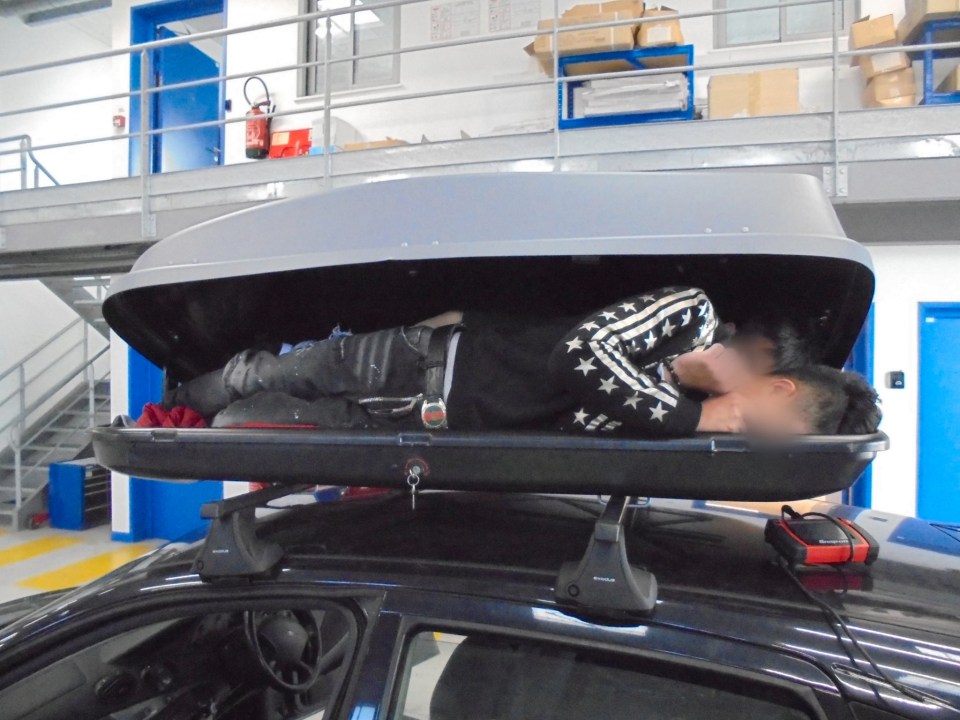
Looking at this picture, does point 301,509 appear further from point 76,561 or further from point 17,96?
point 17,96

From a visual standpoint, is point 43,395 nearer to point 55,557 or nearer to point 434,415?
point 55,557

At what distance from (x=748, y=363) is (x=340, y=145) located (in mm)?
4861

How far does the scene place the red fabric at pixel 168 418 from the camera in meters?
1.70

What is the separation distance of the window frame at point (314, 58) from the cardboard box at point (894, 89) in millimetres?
4094

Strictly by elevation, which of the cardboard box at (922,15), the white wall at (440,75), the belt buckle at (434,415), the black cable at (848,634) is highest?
the white wall at (440,75)

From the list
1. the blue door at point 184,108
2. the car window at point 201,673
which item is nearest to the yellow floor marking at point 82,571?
the car window at point 201,673

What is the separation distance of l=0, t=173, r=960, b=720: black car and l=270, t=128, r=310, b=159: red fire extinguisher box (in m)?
4.70

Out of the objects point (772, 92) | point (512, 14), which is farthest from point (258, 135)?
point (772, 92)

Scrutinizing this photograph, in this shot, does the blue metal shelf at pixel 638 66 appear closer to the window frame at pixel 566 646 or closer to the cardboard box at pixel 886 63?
the cardboard box at pixel 886 63

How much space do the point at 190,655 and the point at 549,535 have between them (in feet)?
4.00

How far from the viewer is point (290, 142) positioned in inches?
240

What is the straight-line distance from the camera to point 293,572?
128 centimetres

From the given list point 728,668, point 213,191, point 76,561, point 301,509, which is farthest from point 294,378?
point 76,561

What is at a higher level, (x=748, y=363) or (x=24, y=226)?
(x=24, y=226)
